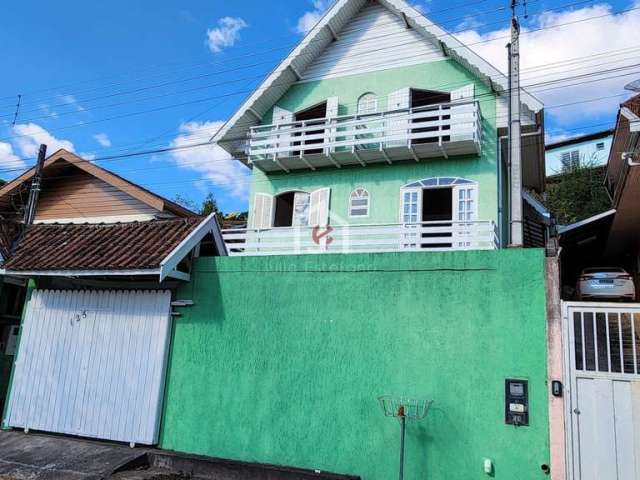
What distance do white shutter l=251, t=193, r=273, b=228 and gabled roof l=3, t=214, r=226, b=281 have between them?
152 inches

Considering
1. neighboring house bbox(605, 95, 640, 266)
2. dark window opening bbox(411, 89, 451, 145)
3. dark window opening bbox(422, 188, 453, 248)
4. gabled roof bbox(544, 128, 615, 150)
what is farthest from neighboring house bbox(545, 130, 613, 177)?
dark window opening bbox(411, 89, 451, 145)

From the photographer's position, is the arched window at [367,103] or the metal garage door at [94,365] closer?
the metal garage door at [94,365]

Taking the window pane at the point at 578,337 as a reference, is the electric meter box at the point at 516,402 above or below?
below

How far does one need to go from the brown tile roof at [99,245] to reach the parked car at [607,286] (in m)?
8.17

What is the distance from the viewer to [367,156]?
12.6 metres

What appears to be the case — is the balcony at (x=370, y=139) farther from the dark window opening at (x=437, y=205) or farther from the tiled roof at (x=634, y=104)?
the tiled roof at (x=634, y=104)

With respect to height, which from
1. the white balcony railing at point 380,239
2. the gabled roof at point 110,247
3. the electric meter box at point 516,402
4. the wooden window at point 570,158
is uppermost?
the wooden window at point 570,158

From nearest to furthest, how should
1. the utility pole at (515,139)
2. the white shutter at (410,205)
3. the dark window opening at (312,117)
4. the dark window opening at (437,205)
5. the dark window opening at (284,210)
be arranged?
1. the utility pole at (515,139)
2. the white shutter at (410,205)
3. the dark window opening at (312,117)
4. the dark window opening at (437,205)
5. the dark window opening at (284,210)

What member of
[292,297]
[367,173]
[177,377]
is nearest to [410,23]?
[367,173]

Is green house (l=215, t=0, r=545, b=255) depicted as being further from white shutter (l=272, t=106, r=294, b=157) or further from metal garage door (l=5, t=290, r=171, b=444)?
metal garage door (l=5, t=290, r=171, b=444)

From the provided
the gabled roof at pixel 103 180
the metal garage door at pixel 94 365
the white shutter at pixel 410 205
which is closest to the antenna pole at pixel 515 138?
the white shutter at pixel 410 205

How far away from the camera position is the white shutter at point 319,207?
13.0 m

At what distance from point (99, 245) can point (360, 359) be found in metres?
5.51

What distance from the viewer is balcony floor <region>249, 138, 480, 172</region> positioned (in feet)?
38.7
